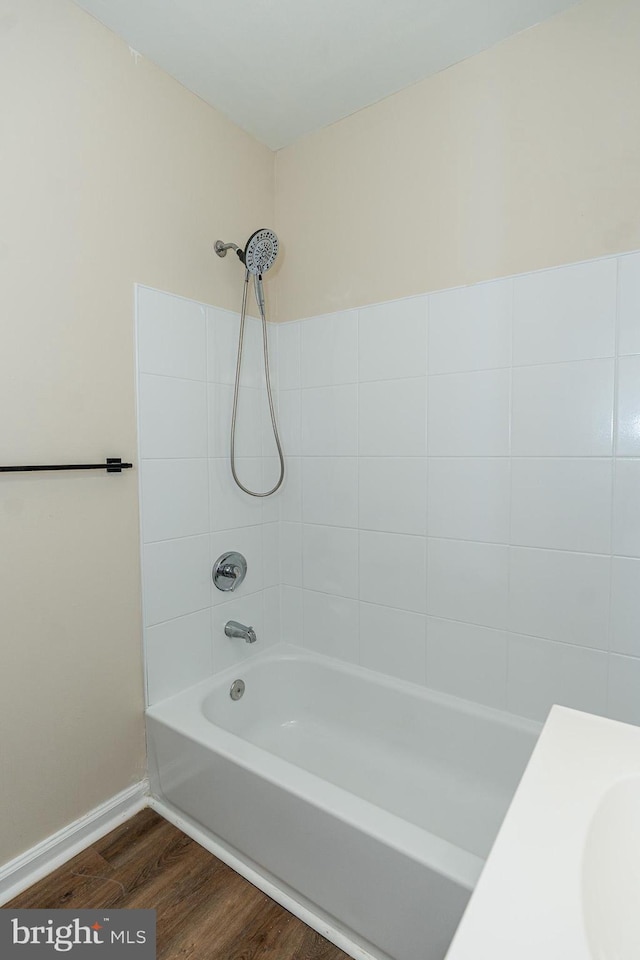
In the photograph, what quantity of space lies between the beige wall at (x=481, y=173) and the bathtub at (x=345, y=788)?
1.46m

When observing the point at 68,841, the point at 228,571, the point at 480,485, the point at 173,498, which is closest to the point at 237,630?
the point at 228,571

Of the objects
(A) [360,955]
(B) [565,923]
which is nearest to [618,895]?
(B) [565,923]

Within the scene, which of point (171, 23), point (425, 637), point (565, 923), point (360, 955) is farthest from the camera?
point (425, 637)

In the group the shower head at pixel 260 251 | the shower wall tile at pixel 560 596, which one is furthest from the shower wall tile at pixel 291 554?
the shower head at pixel 260 251

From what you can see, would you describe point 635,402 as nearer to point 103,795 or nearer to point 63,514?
point 63,514

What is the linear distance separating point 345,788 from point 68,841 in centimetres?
85

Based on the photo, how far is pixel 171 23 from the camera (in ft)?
4.88

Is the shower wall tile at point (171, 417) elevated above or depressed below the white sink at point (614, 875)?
above

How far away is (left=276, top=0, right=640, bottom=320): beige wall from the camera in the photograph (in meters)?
1.39

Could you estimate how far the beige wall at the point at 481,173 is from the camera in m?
1.39

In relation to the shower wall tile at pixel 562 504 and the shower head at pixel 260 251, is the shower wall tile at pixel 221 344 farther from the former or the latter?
the shower wall tile at pixel 562 504

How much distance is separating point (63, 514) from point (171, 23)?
4.85ft

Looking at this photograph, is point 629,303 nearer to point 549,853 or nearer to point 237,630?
point 549,853

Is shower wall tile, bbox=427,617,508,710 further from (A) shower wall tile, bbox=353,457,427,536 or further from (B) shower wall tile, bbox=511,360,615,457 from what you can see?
(B) shower wall tile, bbox=511,360,615,457
